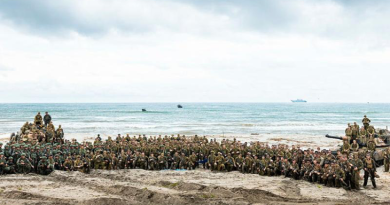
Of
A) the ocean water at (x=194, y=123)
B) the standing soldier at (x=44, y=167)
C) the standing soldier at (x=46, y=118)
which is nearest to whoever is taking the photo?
the standing soldier at (x=44, y=167)

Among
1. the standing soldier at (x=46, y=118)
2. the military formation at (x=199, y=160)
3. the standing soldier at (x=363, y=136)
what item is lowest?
the military formation at (x=199, y=160)

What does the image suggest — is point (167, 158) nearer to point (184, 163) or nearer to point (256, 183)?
point (184, 163)

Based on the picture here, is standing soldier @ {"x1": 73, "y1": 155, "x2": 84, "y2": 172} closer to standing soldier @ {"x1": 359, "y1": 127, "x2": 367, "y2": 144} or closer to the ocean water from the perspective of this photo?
standing soldier @ {"x1": 359, "y1": 127, "x2": 367, "y2": 144}

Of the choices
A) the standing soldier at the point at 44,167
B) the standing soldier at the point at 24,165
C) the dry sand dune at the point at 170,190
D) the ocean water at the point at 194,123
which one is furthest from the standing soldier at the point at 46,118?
the ocean water at the point at 194,123

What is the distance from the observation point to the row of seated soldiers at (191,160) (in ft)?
51.5

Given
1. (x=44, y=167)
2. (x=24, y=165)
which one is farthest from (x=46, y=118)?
(x=44, y=167)

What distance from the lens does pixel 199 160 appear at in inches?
831

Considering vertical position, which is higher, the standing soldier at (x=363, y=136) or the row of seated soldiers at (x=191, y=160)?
the standing soldier at (x=363, y=136)

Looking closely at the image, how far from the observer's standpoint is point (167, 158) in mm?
20141

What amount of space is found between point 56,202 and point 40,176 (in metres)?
5.83

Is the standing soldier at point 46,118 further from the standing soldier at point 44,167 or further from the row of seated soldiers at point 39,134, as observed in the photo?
the standing soldier at point 44,167

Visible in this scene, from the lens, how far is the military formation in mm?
15609

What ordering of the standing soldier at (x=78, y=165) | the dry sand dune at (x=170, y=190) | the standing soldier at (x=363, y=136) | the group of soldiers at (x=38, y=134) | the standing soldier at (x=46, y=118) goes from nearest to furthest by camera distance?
the dry sand dune at (x=170, y=190) < the standing soldier at (x=78, y=165) < the standing soldier at (x=363, y=136) < the group of soldiers at (x=38, y=134) < the standing soldier at (x=46, y=118)

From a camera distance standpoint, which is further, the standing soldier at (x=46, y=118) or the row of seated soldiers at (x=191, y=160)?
the standing soldier at (x=46, y=118)
